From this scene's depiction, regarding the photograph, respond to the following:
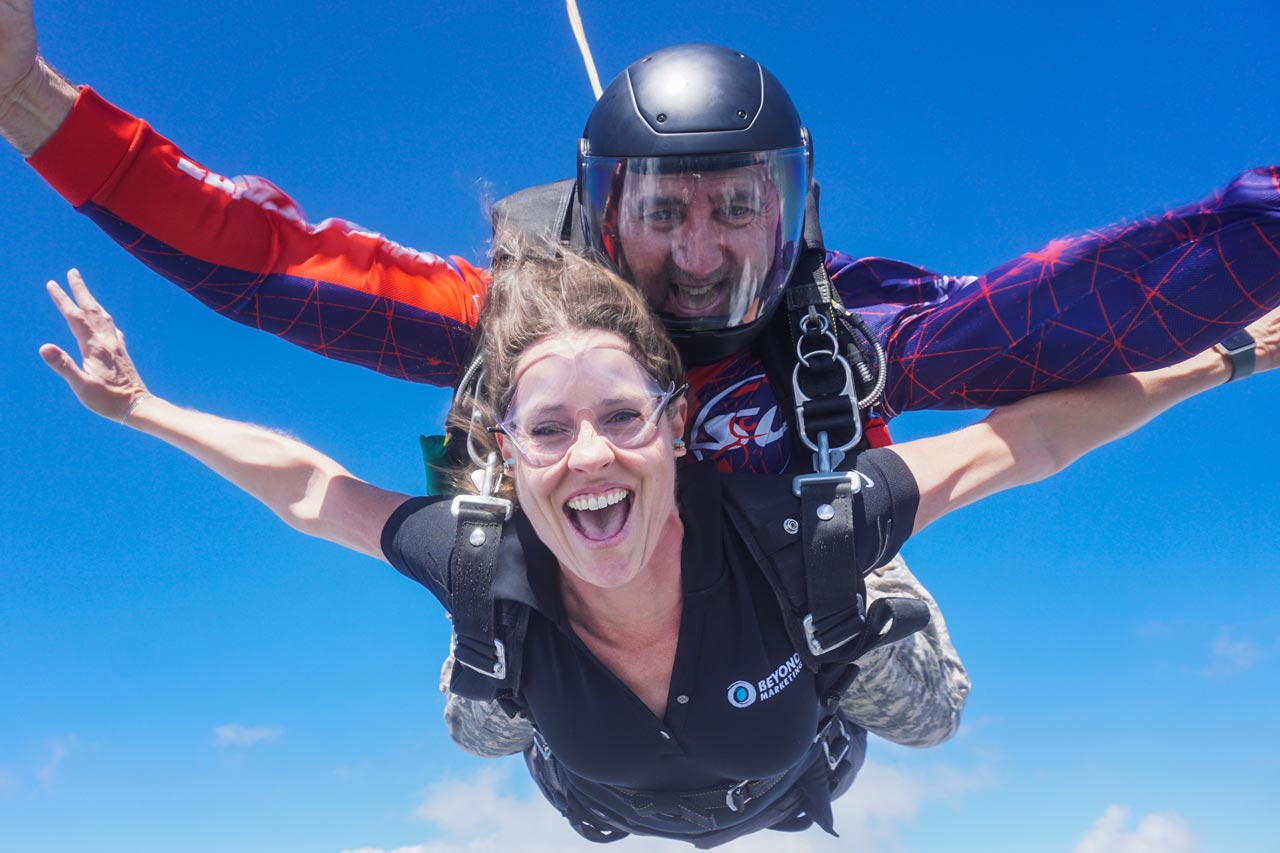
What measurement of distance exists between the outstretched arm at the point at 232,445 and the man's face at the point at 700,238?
1.02 meters

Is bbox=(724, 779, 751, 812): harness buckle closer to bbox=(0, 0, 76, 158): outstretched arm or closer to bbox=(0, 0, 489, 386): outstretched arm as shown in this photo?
bbox=(0, 0, 489, 386): outstretched arm

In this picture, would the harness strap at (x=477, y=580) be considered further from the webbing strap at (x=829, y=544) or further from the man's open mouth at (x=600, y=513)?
the webbing strap at (x=829, y=544)

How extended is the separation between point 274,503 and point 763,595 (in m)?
1.57

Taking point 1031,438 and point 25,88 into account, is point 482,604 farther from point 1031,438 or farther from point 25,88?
point 25,88

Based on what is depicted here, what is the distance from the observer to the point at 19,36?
8.89ft

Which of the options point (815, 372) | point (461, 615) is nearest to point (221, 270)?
point (461, 615)

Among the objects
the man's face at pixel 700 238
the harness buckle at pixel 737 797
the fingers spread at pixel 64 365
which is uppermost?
the fingers spread at pixel 64 365

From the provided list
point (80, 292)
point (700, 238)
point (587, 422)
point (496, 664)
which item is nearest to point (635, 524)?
point (587, 422)

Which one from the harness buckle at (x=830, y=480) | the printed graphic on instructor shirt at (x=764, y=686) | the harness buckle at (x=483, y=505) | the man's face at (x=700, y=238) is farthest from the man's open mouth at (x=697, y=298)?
the printed graphic on instructor shirt at (x=764, y=686)

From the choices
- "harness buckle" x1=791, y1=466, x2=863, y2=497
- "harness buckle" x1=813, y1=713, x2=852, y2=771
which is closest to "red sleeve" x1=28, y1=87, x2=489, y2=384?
"harness buckle" x1=791, y1=466, x2=863, y2=497

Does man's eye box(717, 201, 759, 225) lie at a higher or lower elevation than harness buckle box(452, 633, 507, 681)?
higher

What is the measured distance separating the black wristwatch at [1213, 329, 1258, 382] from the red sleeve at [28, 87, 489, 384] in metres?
2.28

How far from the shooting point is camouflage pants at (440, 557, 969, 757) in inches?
154

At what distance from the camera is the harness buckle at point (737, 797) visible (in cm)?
323
